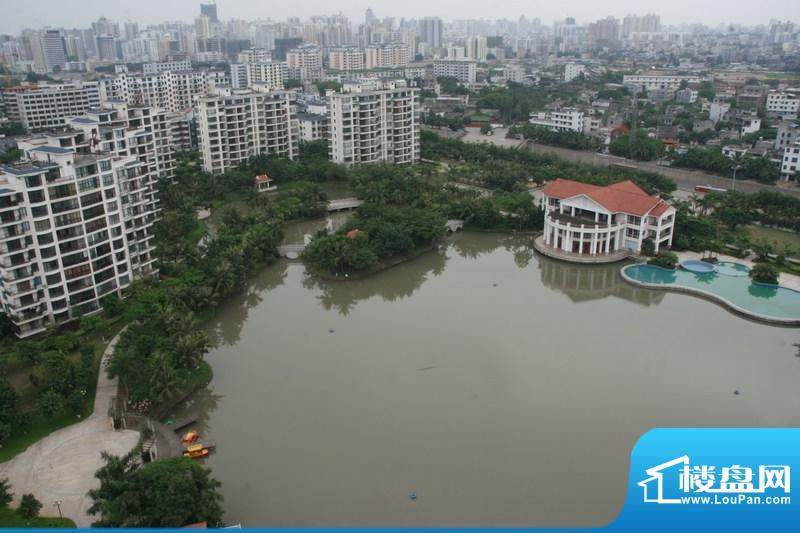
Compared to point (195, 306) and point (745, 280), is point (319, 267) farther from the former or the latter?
point (745, 280)

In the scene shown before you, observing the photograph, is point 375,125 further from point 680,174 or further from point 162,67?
point 162,67

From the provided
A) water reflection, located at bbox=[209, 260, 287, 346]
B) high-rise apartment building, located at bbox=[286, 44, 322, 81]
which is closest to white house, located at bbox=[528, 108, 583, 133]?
water reflection, located at bbox=[209, 260, 287, 346]

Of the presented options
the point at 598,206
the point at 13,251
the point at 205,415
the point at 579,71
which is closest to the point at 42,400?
the point at 205,415

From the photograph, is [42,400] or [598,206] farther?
[598,206]

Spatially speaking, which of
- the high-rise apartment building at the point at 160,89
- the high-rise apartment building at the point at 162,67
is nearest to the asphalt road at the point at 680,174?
the high-rise apartment building at the point at 160,89

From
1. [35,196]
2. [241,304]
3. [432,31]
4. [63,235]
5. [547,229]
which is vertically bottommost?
[241,304]

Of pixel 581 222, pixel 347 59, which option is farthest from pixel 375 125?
pixel 347 59

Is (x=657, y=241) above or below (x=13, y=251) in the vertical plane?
below
